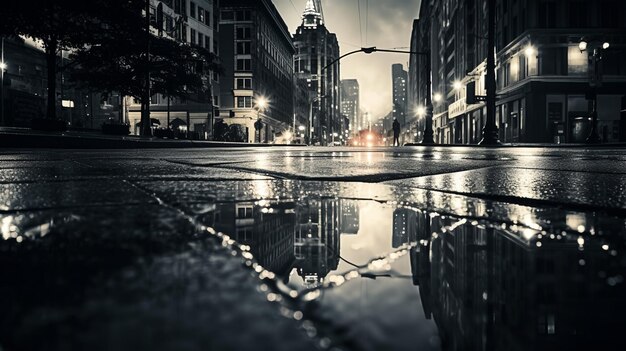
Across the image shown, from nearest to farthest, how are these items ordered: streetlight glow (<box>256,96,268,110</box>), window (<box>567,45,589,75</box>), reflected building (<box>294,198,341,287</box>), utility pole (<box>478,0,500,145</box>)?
reflected building (<box>294,198,341,287</box>) < utility pole (<box>478,0,500,145</box>) < window (<box>567,45,589,75</box>) < streetlight glow (<box>256,96,268,110</box>)

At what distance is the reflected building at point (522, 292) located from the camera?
574 mm

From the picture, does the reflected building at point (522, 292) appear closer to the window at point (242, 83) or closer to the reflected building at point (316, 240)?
the reflected building at point (316, 240)

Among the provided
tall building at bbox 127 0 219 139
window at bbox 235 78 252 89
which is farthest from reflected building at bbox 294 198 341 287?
window at bbox 235 78 252 89

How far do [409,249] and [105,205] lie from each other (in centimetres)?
111

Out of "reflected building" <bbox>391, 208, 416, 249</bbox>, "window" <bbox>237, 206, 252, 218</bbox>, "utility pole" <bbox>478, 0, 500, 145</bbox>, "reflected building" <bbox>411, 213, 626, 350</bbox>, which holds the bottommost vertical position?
"reflected building" <bbox>411, 213, 626, 350</bbox>

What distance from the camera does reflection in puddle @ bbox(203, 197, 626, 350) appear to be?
22.5 inches

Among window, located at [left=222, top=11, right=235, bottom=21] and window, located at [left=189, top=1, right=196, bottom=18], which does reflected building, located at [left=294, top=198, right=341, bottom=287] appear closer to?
window, located at [left=189, top=1, right=196, bottom=18]

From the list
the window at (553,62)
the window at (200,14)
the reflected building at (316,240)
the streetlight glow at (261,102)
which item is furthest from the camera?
the streetlight glow at (261,102)

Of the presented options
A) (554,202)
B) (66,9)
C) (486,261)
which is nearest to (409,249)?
(486,261)

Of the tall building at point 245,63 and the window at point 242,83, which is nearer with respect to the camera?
the tall building at point 245,63

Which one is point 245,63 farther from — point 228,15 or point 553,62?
point 553,62

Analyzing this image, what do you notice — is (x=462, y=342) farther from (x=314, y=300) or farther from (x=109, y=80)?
(x=109, y=80)

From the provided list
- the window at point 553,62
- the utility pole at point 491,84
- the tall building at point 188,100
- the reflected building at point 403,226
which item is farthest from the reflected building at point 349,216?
the tall building at point 188,100

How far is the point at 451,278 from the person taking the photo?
2.59 ft
